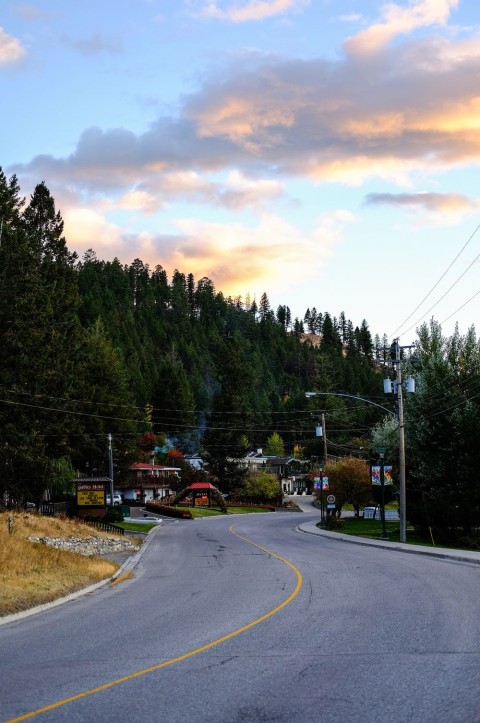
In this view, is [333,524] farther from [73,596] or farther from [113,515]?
[73,596]

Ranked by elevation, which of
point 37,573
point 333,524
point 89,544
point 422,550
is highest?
point 37,573

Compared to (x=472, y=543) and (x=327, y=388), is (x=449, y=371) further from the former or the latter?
(x=327, y=388)

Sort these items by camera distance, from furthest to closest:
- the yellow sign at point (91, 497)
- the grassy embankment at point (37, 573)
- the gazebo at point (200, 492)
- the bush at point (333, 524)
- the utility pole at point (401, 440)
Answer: the gazebo at point (200, 492) → the yellow sign at point (91, 497) → the bush at point (333, 524) → the utility pole at point (401, 440) → the grassy embankment at point (37, 573)

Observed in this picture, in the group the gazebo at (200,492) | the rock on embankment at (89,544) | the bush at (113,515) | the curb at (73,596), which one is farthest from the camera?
the gazebo at (200,492)

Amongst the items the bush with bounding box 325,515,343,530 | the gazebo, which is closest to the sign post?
the bush with bounding box 325,515,343,530

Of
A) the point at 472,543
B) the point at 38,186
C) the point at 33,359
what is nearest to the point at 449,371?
the point at 472,543

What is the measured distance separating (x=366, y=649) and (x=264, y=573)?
545 inches

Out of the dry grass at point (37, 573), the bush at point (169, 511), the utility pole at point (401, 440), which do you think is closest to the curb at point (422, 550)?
the utility pole at point (401, 440)

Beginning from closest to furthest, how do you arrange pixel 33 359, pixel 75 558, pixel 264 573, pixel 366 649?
pixel 366 649, pixel 264 573, pixel 75 558, pixel 33 359

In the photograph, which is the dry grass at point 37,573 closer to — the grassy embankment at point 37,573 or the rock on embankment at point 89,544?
the grassy embankment at point 37,573

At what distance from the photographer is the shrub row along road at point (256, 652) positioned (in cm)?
804

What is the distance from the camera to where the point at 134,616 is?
16.0 metres

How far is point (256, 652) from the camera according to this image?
441 inches

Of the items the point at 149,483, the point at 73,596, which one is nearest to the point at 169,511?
the point at 149,483
